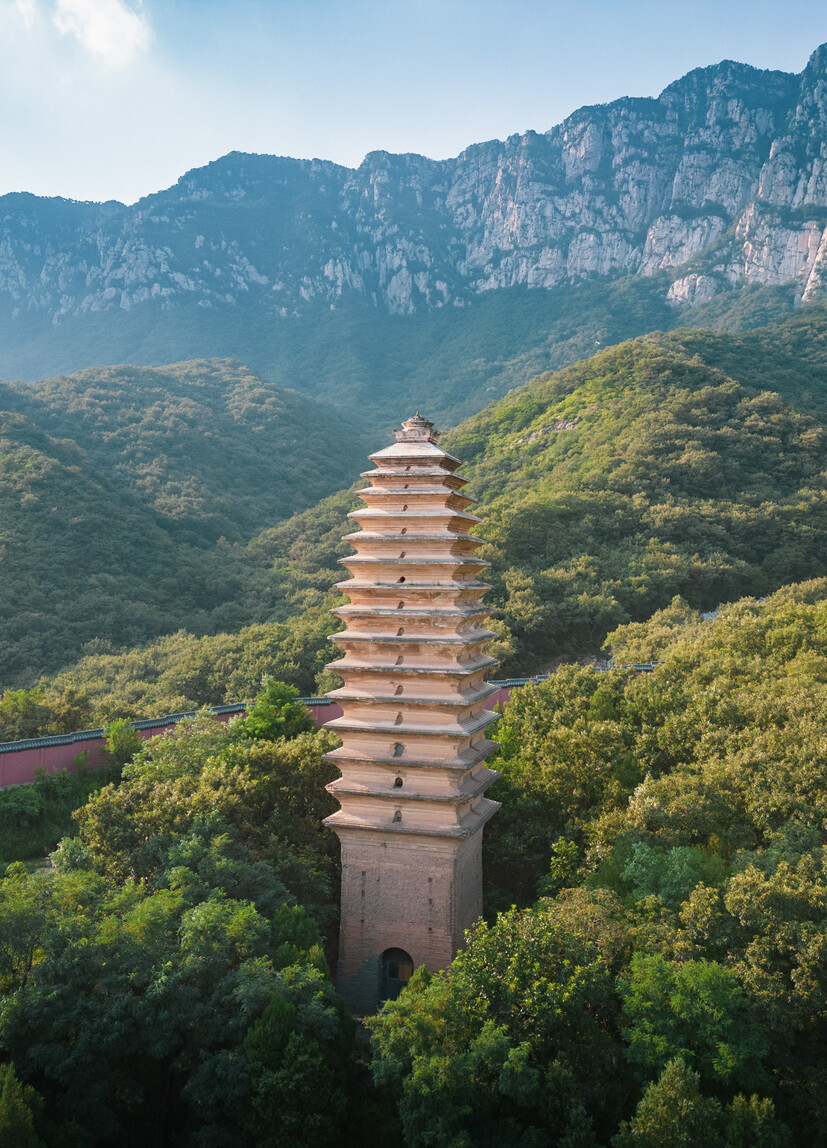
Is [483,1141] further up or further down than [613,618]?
further down

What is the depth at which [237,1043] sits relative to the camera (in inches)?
525

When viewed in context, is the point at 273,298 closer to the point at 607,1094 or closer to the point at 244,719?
the point at 244,719

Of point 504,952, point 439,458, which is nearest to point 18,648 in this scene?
point 439,458

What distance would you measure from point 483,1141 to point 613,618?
30280 millimetres

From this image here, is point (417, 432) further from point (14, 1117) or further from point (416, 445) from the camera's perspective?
point (14, 1117)

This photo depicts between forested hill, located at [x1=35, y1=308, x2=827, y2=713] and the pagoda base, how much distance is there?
51.5ft

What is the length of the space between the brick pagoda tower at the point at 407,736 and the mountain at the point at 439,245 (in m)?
79.0

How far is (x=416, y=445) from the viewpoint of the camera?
18875 millimetres

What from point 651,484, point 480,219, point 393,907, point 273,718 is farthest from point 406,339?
point 393,907

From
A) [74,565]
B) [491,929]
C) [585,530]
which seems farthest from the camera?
[74,565]

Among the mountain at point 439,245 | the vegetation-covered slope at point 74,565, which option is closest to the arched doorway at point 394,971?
the vegetation-covered slope at point 74,565

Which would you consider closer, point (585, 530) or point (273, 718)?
point (273, 718)

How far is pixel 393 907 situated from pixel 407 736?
3481mm

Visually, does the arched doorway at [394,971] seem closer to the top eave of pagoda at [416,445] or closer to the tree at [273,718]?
the tree at [273,718]
